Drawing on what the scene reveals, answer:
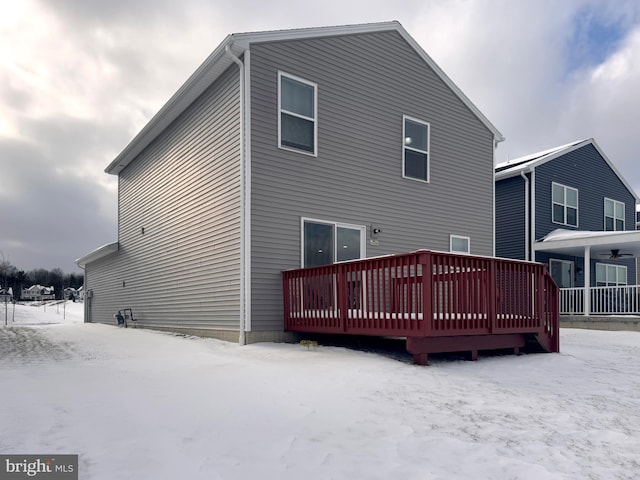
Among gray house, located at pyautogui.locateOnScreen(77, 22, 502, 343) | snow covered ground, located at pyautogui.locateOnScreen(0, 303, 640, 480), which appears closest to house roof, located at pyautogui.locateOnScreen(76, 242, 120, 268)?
gray house, located at pyautogui.locateOnScreen(77, 22, 502, 343)

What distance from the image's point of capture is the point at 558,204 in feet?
56.3

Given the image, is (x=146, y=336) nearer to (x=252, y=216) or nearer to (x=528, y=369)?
(x=252, y=216)

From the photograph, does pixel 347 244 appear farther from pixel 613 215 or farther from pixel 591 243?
pixel 613 215

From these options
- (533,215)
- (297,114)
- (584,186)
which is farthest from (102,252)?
(584,186)

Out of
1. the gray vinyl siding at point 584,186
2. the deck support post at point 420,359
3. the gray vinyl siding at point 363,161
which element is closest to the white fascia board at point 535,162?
the gray vinyl siding at point 584,186

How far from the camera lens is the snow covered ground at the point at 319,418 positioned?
3012 mm

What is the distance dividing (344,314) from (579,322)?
418 inches

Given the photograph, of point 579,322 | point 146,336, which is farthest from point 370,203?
point 579,322

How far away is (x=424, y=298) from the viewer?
20.1ft

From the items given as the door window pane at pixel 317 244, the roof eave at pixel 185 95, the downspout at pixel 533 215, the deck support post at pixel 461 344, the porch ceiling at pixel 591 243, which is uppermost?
the roof eave at pixel 185 95

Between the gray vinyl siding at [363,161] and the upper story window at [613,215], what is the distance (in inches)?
350
